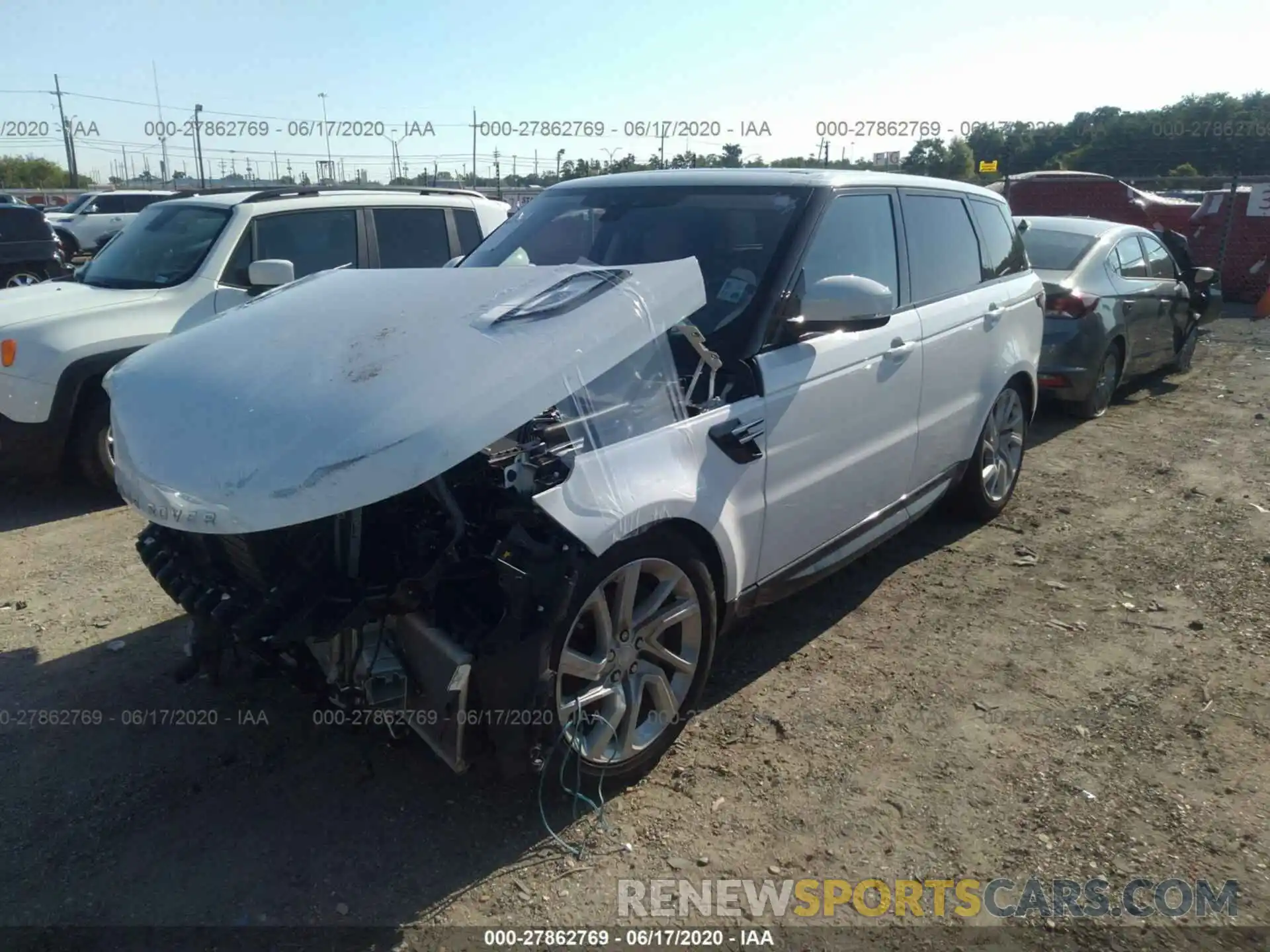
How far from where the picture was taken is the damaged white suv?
253 cm

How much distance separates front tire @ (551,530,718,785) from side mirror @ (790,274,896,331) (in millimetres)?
1033

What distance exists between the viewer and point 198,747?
10.8 feet

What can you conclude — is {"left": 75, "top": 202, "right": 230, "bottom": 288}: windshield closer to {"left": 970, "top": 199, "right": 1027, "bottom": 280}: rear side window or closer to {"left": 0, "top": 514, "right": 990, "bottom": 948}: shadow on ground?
{"left": 0, "top": 514, "right": 990, "bottom": 948}: shadow on ground

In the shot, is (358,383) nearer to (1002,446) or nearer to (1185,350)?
(1002,446)

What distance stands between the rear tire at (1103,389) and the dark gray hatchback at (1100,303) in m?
0.01

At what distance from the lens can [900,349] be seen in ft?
13.7

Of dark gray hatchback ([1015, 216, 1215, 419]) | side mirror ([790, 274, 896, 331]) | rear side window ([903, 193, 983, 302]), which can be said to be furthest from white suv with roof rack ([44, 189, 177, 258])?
side mirror ([790, 274, 896, 331])

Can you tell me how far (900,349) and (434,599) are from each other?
2.49 meters

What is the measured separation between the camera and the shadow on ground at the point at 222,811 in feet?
8.59

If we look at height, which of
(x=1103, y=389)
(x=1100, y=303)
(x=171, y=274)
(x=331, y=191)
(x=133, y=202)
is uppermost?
(x=331, y=191)

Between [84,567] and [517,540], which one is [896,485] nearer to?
[517,540]

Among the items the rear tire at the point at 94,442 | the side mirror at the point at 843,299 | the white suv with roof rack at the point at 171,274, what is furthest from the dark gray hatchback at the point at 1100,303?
the rear tire at the point at 94,442

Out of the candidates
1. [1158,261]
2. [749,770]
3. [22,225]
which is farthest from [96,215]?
[749,770]

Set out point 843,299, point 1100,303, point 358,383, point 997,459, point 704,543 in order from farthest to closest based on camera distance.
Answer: point 1100,303 → point 997,459 → point 843,299 → point 704,543 → point 358,383
